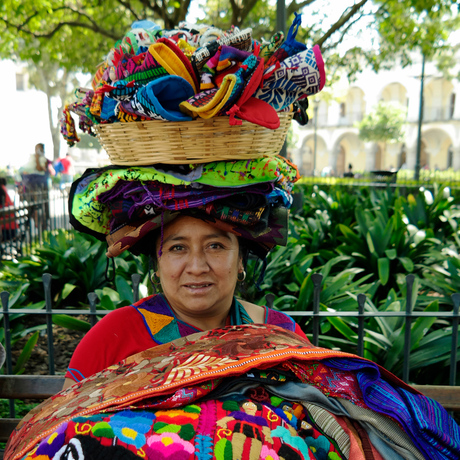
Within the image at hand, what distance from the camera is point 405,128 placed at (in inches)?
1678

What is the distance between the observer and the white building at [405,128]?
4269cm

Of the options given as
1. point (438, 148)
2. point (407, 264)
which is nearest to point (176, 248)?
point (407, 264)

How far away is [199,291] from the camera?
167cm

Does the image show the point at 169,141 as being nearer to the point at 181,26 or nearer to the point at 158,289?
the point at 181,26

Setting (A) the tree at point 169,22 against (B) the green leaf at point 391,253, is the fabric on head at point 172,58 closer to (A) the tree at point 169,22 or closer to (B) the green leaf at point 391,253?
(B) the green leaf at point 391,253

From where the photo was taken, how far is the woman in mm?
1596

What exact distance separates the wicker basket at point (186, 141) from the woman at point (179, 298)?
0.28 m

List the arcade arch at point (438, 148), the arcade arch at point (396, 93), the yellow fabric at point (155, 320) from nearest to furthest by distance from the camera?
the yellow fabric at point (155, 320) < the arcade arch at point (438, 148) < the arcade arch at point (396, 93)

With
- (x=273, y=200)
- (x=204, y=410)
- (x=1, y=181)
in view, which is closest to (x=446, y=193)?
(x=273, y=200)

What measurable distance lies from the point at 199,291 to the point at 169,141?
547 millimetres

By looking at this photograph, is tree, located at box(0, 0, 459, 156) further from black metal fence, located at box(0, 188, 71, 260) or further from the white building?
the white building

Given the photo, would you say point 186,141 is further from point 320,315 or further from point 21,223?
point 21,223

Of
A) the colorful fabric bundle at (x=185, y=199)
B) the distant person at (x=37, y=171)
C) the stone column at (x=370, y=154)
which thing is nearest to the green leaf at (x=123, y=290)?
the colorful fabric bundle at (x=185, y=199)

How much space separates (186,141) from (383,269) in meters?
3.17
